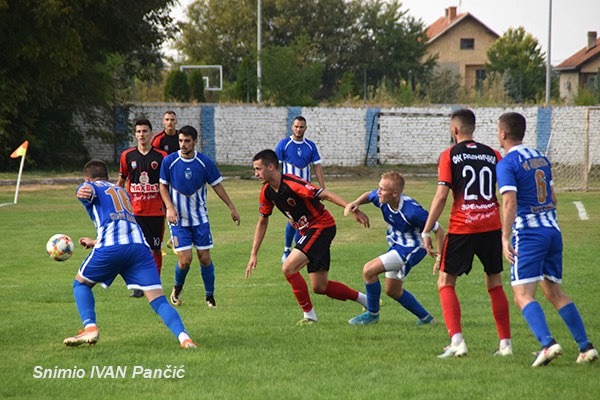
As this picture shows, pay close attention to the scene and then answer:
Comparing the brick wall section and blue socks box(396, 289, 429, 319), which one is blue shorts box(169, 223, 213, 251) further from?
the brick wall section

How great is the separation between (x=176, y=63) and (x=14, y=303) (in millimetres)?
71692

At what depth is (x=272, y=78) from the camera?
46094 mm

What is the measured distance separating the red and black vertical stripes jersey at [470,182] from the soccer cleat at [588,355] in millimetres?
1247

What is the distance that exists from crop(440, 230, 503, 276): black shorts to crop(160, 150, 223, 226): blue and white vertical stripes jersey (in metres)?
4.08

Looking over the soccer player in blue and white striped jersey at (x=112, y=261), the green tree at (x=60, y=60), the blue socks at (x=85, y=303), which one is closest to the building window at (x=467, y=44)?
the green tree at (x=60, y=60)

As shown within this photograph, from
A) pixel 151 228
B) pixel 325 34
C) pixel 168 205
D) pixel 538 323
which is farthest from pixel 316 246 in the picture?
pixel 325 34

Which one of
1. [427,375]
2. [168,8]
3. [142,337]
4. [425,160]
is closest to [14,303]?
[142,337]

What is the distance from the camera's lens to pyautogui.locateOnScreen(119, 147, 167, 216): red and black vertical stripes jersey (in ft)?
40.4

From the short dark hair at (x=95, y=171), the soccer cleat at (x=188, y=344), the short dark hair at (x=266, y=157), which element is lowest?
the soccer cleat at (x=188, y=344)

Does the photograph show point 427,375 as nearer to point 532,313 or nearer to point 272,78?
point 532,313

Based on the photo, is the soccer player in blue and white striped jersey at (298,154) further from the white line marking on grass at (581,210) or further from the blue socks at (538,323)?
the blue socks at (538,323)

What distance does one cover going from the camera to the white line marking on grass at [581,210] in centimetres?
2162

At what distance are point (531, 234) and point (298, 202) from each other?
2755 mm

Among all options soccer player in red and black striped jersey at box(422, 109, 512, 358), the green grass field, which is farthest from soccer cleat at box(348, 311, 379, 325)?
soccer player in red and black striped jersey at box(422, 109, 512, 358)
